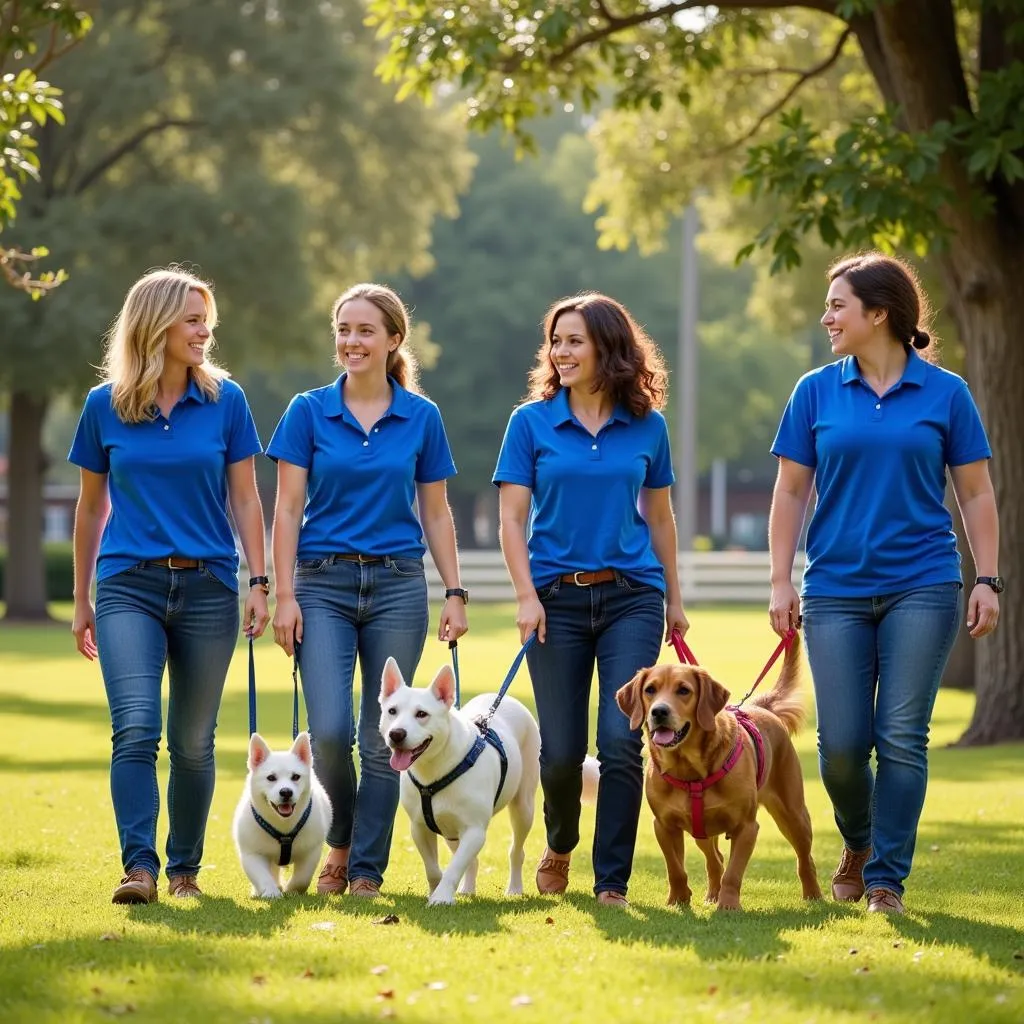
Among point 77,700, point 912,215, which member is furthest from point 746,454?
point 912,215

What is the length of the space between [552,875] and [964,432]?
2587 millimetres

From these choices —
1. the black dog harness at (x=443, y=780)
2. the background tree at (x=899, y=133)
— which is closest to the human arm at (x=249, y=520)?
the black dog harness at (x=443, y=780)

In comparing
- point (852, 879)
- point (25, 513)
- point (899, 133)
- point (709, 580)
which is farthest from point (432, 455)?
point (709, 580)

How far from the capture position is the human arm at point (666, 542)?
24.7 feet

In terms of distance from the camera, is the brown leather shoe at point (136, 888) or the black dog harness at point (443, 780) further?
the black dog harness at point (443, 780)

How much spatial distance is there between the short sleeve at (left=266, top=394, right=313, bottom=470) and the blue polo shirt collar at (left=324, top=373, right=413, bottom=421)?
95 millimetres

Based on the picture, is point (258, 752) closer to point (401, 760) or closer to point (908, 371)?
point (401, 760)

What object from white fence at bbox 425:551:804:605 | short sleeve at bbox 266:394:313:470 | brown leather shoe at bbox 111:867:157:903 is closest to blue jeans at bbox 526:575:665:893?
short sleeve at bbox 266:394:313:470

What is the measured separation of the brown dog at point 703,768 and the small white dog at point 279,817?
4.60 ft

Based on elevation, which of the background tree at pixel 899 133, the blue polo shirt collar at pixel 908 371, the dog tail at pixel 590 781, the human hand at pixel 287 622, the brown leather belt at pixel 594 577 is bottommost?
the dog tail at pixel 590 781

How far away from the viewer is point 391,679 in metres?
7.20

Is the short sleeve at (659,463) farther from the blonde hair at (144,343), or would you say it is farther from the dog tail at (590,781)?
the blonde hair at (144,343)

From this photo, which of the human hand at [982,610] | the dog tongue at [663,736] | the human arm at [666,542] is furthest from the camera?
the human arm at [666,542]

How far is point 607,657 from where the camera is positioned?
285 inches
